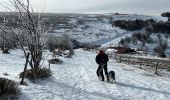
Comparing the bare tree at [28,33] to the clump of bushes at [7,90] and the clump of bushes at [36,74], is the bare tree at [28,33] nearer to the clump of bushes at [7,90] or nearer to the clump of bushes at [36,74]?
the clump of bushes at [36,74]

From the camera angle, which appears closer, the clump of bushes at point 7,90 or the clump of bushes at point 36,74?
the clump of bushes at point 7,90

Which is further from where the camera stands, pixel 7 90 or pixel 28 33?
pixel 28 33

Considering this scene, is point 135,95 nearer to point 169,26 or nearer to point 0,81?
point 0,81

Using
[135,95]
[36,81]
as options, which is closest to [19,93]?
[36,81]

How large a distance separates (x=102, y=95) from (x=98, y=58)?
15.6 ft

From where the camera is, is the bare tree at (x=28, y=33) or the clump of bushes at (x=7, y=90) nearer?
the clump of bushes at (x=7, y=90)

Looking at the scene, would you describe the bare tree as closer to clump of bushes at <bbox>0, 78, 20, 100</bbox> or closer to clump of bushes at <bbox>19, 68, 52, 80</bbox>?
clump of bushes at <bbox>19, 68, 52, 80</bbox>

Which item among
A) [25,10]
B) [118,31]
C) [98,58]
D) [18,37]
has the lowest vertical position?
[118,31]

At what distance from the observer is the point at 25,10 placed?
17.6m

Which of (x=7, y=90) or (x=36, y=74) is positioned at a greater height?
(x=7, y=90)

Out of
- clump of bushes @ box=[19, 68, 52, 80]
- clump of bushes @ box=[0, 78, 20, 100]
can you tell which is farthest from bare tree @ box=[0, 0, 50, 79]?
clump of bushes @ box=[0, 78, 20, 100]

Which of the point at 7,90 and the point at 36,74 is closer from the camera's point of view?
the point at 7,90

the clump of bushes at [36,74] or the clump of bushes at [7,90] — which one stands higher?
the clump of bushes at [7,90]

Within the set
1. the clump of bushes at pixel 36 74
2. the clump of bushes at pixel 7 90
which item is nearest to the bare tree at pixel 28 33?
the clump of bushes at pixel 36 74
